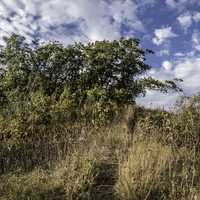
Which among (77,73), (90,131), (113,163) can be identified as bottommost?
(113,163)

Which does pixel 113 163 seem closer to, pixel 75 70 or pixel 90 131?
pixel 90 131

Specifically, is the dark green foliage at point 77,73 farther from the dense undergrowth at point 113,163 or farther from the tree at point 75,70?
the dense undergrowth at point 113,163

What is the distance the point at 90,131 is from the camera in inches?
301

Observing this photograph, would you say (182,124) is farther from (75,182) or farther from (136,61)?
(136,61)

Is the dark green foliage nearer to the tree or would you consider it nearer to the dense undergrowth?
the tree

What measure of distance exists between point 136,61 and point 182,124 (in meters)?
3.78

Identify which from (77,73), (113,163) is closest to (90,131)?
(113,163)

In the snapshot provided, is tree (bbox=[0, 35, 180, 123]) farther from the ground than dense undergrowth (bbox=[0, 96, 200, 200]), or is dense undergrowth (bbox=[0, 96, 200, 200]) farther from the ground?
tree (bbox=[0, 35, 180, 123])

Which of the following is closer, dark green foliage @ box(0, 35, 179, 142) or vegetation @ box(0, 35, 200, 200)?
vegetation @ box(0, 35, 200, 200)

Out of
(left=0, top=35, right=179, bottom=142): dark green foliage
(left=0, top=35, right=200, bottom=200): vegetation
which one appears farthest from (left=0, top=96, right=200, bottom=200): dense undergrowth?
(left=0, top=35, right=179, bottom=142): dark green foliage

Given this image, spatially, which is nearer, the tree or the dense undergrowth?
the dense undergrowth

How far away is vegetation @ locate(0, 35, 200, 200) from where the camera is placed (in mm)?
5449

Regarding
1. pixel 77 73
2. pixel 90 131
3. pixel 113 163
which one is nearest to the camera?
pixel 113 163

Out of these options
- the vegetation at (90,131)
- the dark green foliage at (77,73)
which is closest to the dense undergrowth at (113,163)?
the vegetation at (90,131)
